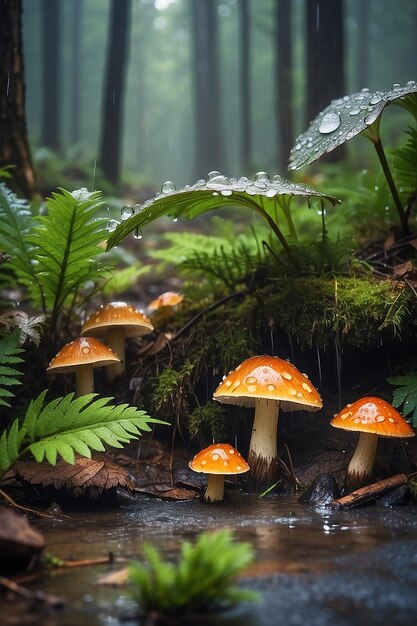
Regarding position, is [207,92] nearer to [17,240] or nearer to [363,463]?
[17,240]

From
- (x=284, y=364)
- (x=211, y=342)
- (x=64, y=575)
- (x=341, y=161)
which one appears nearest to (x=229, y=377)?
(x=284, y=364)

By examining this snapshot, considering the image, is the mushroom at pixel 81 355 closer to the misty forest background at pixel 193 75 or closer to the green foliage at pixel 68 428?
the green foliage at pixel 68 428

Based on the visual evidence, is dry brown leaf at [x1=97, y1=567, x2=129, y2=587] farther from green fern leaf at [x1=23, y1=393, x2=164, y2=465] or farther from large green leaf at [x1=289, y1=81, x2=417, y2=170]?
large green leaf at [x1=289, y1=81, x2=417, y2=170]

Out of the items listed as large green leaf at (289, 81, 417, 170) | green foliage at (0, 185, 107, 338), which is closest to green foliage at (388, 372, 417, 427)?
large green leaf at (289, 81, 417, 170)

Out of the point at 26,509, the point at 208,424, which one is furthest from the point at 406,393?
the point at 26,509

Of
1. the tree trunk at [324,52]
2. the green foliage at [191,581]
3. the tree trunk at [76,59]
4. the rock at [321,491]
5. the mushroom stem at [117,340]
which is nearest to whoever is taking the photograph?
the green foliage at [191,581]

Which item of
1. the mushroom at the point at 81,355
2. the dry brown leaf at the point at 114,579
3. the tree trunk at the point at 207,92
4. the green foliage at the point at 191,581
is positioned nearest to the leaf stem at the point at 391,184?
the mushroom at the point at 81,355
